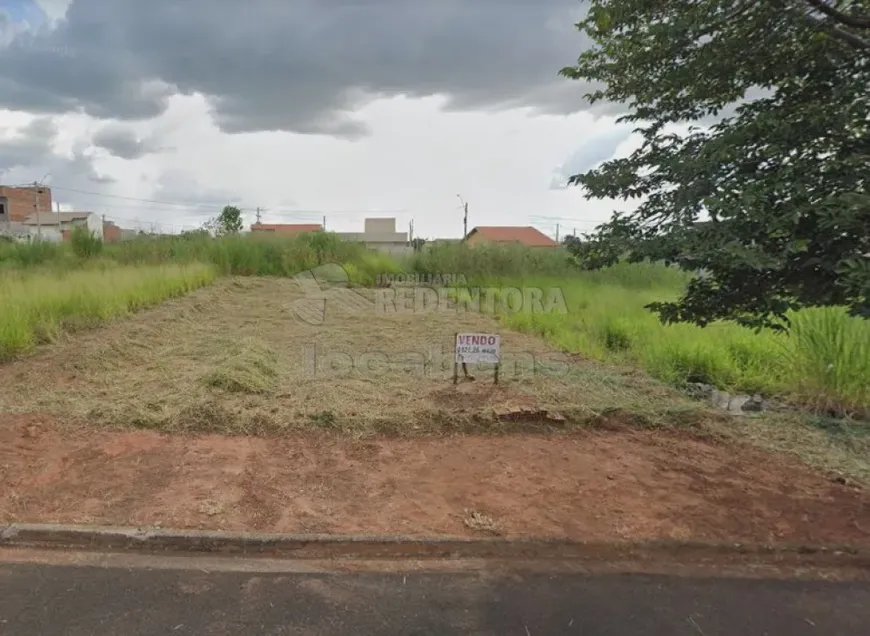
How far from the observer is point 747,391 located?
5.15m

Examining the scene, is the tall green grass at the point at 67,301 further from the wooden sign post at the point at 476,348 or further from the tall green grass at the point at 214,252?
the tall green grass at the point at 214,252

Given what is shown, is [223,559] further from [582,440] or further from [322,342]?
[322,342]

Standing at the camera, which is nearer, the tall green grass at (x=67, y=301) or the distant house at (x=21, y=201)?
the tall green grass at (x=67, y=301)

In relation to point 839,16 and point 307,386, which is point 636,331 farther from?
point 839,16

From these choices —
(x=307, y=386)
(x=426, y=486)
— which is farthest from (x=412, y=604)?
(x=307, y=386)

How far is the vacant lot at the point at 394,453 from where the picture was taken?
9.10 ft

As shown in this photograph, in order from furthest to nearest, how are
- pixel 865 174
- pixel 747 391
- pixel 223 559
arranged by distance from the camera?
pixel 747 391 < pixel 223 559 < pixel 865 174

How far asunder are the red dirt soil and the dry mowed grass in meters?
0.21

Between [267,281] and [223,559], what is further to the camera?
[267,281]

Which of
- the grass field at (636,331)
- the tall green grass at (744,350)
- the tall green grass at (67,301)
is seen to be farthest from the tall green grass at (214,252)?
the tall green grass at (744,350)

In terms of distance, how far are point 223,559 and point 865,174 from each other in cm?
312

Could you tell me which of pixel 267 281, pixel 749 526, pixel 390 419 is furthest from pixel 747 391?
pixel 267 281

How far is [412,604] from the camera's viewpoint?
2.14 metres

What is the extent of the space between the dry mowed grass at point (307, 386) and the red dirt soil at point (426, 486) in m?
0.21
